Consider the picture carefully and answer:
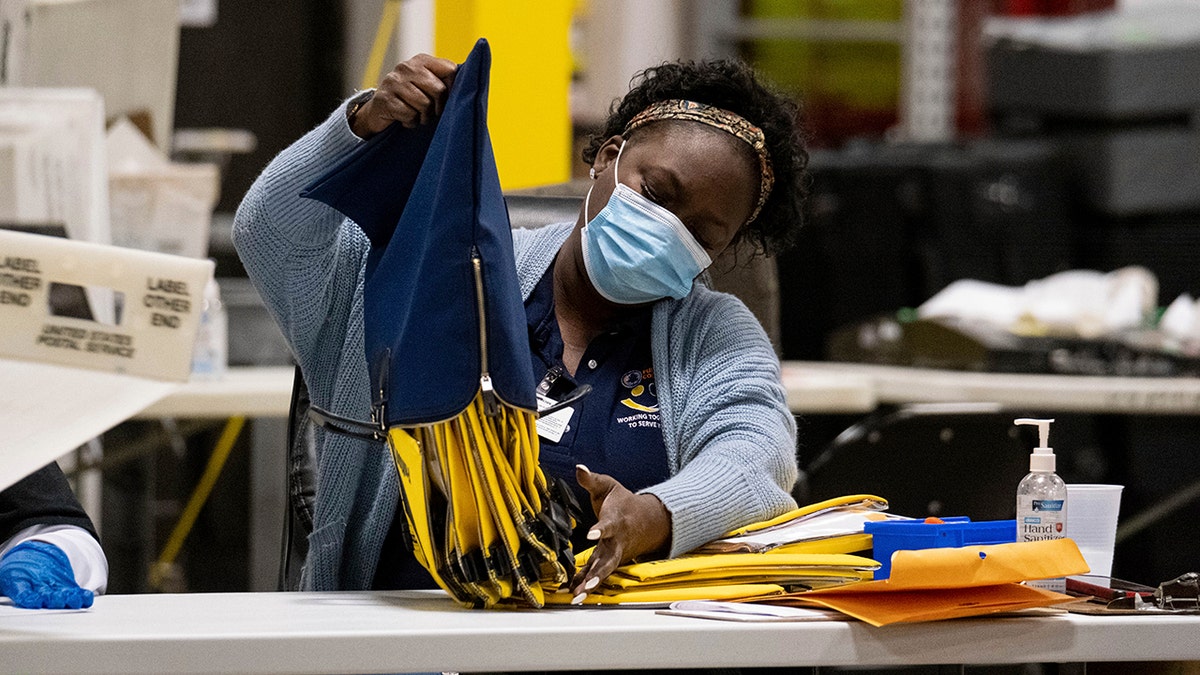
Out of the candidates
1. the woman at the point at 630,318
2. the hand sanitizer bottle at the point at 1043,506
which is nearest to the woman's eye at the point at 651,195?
the woman at the point at 630,318

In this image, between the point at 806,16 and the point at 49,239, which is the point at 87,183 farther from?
the point at 806,16

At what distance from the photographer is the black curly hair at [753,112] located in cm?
168

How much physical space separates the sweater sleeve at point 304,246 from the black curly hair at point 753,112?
403mm

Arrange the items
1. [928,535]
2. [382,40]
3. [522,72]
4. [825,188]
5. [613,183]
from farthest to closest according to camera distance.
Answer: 1. [825,188]
2. [522,72]
3. [382,40]
4. [613,183]
5. [928,535]

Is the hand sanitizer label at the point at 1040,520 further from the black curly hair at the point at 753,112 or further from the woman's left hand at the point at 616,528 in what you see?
the black curly hair at the point at 753,112

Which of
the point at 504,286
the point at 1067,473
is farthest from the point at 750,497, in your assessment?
the point at 1067,473

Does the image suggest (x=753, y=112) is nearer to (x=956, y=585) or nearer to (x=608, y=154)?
(x=608, y=154)

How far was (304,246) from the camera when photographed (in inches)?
57.4

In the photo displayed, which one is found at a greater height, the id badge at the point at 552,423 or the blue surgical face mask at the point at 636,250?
the blue surgical face mask at the point at 636,250

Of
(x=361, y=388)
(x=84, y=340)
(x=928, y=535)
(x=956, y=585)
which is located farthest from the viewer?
(x=361, y=388)

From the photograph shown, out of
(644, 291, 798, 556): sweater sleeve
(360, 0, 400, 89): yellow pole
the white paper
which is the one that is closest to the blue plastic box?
(644, 291, 798, 556): sweater sleeve

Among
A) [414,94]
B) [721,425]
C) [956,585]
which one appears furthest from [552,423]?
[956,585]

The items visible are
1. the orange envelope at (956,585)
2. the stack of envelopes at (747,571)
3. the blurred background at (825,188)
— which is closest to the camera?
the orange envelope at (956,585)

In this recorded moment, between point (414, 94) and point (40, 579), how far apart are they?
21.5 inches
